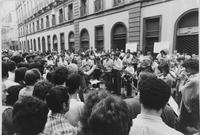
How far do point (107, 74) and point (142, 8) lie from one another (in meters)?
5.44

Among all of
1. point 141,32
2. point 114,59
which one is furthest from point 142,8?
point 114,59

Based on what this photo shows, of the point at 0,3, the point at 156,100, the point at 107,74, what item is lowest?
the point at 107,74

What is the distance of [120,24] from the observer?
43.6 feet

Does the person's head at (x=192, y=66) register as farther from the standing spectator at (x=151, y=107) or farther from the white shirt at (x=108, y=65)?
the white shirt at (x=108, y=65)

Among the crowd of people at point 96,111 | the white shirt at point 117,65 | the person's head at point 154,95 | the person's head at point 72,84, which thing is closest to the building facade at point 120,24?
the white shirt at point 117,65

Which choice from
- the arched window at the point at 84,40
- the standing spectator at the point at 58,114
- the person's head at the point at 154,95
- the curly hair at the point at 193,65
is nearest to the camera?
the person's head at the point at 154,95

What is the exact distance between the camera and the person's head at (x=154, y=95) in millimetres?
1652

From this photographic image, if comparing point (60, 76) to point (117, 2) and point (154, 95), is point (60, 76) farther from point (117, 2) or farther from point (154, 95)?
point (117, 2)

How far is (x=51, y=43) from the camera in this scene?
25.5m

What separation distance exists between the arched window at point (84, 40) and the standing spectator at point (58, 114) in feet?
50.7

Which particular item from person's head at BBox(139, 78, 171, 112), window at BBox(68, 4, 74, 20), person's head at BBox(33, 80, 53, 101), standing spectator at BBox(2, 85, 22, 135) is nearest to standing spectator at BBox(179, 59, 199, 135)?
person's head at BBox(139, 78, 171, 112)

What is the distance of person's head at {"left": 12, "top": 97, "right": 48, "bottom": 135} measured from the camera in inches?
59.4

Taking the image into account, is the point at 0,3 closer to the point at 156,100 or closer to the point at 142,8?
the point at 156,100

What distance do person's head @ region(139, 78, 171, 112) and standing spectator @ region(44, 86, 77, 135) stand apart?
0.71 m
